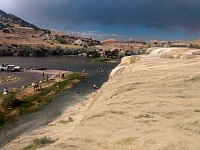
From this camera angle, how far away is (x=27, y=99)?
52.2 meters

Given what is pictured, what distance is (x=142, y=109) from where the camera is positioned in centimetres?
1720

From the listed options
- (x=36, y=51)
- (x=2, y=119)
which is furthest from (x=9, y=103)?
(x=36, y=51)

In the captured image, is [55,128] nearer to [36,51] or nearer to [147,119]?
[147,119]

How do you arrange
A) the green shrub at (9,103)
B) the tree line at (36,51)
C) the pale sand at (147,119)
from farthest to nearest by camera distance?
the tree line at (36,51)
the green shrub at (9,103)
the pale sand at (147,119)

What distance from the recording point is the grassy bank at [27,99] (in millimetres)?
43562

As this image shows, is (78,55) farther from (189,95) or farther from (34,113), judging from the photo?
(189,95)

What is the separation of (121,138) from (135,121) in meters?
2.18

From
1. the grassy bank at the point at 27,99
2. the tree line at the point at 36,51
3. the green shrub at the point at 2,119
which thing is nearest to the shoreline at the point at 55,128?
the green shrub at the point at 2,119

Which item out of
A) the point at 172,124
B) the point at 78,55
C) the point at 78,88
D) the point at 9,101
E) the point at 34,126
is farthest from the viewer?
the point at 78,55

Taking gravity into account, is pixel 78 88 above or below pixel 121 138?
below

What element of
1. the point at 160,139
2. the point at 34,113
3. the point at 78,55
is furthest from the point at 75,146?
the point at 78,55

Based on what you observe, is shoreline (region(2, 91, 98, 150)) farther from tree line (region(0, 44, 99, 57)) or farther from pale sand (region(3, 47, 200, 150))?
tree line (region(0, 44, 99, 57))

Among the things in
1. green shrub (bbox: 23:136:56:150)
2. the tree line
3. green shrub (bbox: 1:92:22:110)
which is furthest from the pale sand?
the tree line

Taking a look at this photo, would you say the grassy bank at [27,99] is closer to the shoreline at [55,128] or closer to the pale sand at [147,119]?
the shoreline at [55,128]
